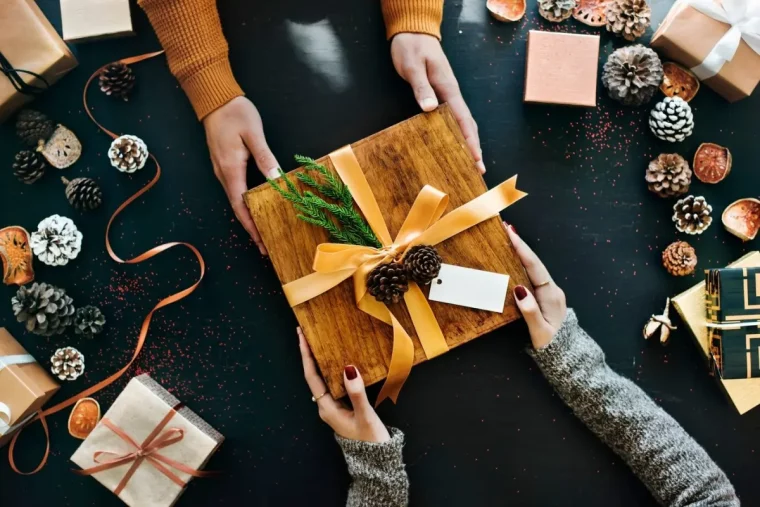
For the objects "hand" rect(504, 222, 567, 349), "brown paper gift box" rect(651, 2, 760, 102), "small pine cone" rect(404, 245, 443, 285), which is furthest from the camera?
"brown paper gift box" rect(651, 2, 760, 102)

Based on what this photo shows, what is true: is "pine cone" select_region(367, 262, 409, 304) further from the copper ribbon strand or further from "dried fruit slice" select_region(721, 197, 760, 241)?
"dried fruit slice" select_region(721, 197, 760, 241)

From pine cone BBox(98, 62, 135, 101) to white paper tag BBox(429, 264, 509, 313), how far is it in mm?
805

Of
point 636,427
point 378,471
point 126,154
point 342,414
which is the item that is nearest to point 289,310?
point 342,414

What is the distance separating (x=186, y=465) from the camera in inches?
42.3

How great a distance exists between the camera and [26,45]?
3.73 ft

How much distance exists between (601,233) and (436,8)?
58 cm

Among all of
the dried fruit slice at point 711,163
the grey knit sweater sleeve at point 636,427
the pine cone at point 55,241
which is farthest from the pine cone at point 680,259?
the pine cone at point 55,241

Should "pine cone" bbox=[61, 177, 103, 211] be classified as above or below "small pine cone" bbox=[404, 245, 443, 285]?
above

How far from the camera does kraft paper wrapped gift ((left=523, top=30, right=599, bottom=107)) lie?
113 cm

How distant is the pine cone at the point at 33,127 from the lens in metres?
1.18

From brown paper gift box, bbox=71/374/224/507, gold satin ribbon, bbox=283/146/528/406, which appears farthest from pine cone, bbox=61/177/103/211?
gold satin ribbon, bbox=283/146/528/406

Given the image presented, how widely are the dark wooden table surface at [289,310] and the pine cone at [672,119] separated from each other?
0.04 meters

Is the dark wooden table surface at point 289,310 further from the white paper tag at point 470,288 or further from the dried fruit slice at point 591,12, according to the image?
the white paper tag at point 470,288

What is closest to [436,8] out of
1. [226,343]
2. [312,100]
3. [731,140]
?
[312,100]
